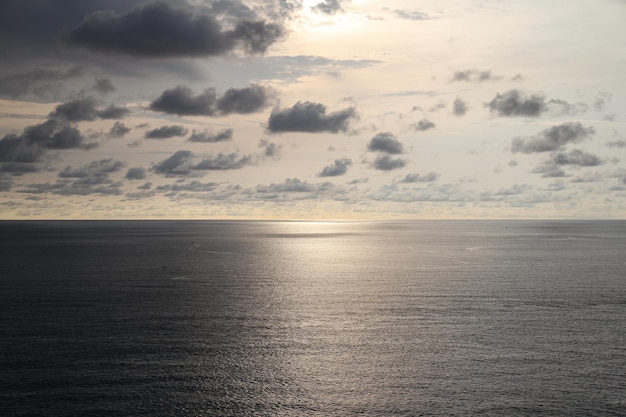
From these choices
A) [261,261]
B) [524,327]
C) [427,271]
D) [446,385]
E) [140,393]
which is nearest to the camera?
[140,393]

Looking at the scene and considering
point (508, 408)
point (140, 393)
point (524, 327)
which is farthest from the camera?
point (524, 327)

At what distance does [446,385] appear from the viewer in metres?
37.5

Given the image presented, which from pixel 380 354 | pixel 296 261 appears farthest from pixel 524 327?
pixel 296 261

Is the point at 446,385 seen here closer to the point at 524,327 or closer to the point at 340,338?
the point at 340,338

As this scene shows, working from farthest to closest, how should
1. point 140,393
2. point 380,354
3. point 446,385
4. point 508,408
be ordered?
point 380,354 < point 446,385 < point 140,393 < point 508,408

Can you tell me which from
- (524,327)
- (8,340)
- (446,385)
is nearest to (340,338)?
(446,385)

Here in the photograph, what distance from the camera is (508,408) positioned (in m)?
33.0

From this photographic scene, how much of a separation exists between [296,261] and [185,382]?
10569 cm

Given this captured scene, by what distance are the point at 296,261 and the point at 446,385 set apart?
350 ft

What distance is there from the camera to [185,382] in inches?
1487

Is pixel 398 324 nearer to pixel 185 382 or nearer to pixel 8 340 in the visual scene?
pixel 185 382

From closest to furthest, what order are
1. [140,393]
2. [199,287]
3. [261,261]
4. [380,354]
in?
[140,393] < [380,354] < [199,287] < [261,261]

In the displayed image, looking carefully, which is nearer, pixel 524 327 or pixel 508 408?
pixel 508 408

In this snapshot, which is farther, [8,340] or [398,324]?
[398,324]
